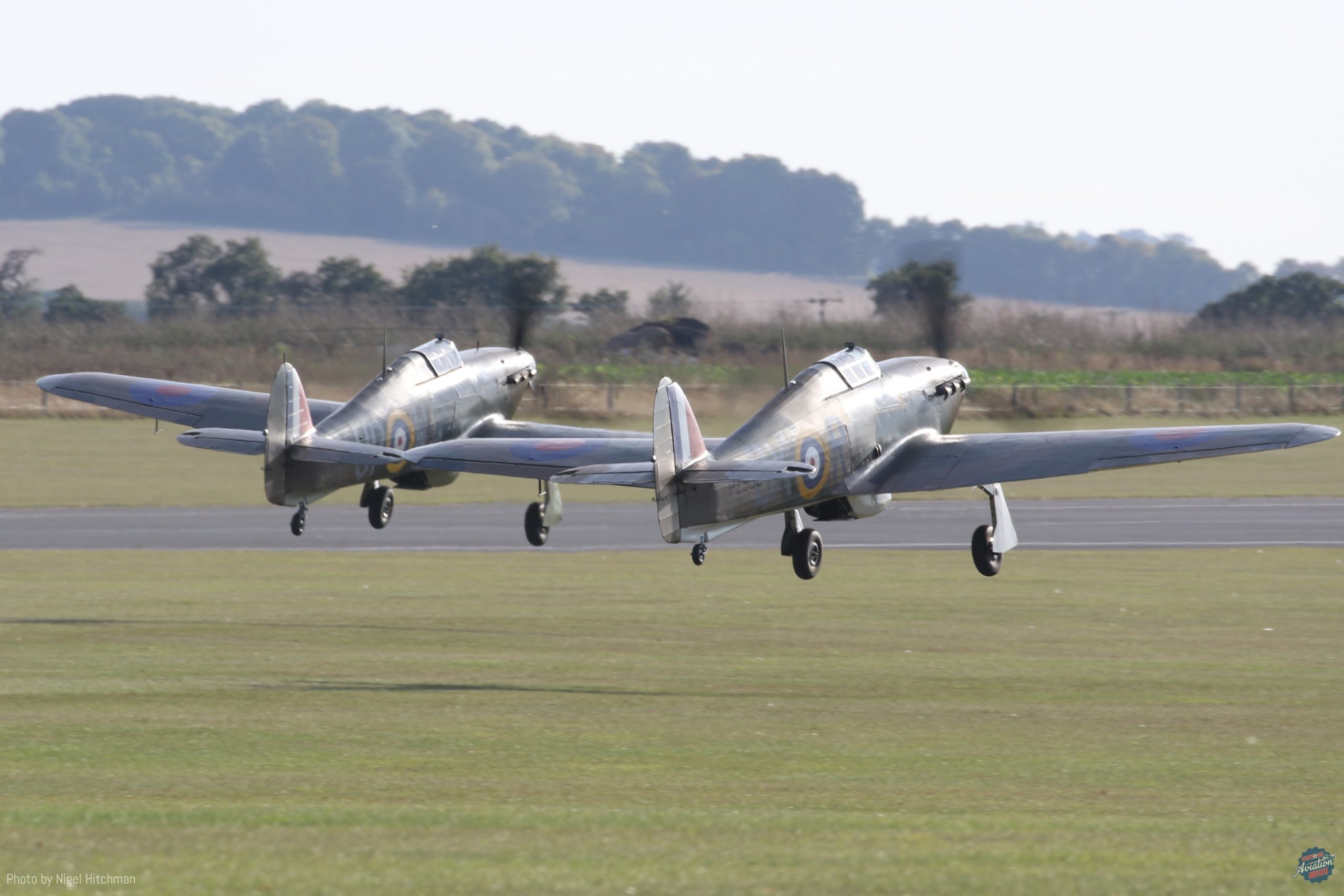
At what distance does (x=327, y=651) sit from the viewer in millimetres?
33812

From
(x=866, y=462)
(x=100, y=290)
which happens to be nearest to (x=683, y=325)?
(x=866, y=462)

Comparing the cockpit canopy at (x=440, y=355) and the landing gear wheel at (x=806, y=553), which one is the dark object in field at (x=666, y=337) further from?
the landing gear wheel at (x=806, y=553)

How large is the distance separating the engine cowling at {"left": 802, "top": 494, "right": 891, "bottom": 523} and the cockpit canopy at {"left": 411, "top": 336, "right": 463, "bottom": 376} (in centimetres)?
777

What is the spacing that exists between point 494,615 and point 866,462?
43.5 feet

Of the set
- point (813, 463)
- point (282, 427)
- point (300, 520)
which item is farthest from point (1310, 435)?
point (282, 427)

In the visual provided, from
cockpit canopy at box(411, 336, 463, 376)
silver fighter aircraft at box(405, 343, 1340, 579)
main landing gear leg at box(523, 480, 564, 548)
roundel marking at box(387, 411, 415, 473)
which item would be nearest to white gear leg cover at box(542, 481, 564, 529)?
main landing gear leg at box(523, 480, 564, 548)

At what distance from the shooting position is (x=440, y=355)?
107 ft

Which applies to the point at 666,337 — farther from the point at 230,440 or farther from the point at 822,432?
the point at 230,440

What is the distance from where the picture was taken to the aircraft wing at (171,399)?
35.1 meters

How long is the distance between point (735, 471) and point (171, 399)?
16.1 m

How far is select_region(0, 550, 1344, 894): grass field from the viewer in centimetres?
1680

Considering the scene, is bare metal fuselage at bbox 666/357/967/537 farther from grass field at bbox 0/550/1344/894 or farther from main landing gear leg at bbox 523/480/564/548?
main landing gear leg at bbox 523/480/564/548

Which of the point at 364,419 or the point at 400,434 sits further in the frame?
the point at 400,434

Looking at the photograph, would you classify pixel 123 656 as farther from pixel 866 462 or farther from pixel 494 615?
pixel 866 462
